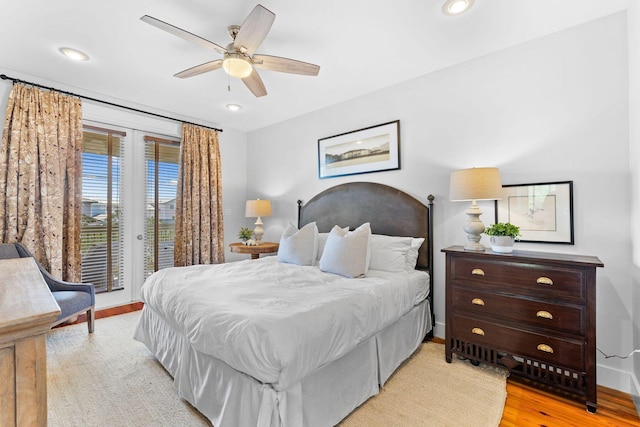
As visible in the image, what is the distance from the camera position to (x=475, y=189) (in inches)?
93.7

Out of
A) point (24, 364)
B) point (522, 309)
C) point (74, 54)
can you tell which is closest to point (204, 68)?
point (74, 54)

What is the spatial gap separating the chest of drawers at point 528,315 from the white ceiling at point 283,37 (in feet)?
5.89

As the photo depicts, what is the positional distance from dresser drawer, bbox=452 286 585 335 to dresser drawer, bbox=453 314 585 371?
0.08 meters

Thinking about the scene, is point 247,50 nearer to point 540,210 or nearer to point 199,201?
point 540,210

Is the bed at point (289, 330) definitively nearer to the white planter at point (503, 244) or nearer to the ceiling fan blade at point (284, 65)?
the white planter at point (503, 244)

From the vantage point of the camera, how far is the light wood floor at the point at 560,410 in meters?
1.79

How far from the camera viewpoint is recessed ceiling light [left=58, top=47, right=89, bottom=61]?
2650mm

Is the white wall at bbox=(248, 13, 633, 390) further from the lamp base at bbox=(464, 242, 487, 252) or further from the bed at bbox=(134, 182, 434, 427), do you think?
the bed at bbox=(134, 182, 434, 427)

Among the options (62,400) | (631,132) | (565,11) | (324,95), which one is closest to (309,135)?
(324,95)

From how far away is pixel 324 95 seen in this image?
3674 millimetres

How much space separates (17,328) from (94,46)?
2.80 meters

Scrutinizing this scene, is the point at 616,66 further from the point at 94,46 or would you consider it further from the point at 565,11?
the point at 94,46

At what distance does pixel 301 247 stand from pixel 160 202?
250 centimetres

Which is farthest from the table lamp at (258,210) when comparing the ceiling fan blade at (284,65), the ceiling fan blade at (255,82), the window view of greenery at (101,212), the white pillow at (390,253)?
the ceiling fan blade at (284,65)
